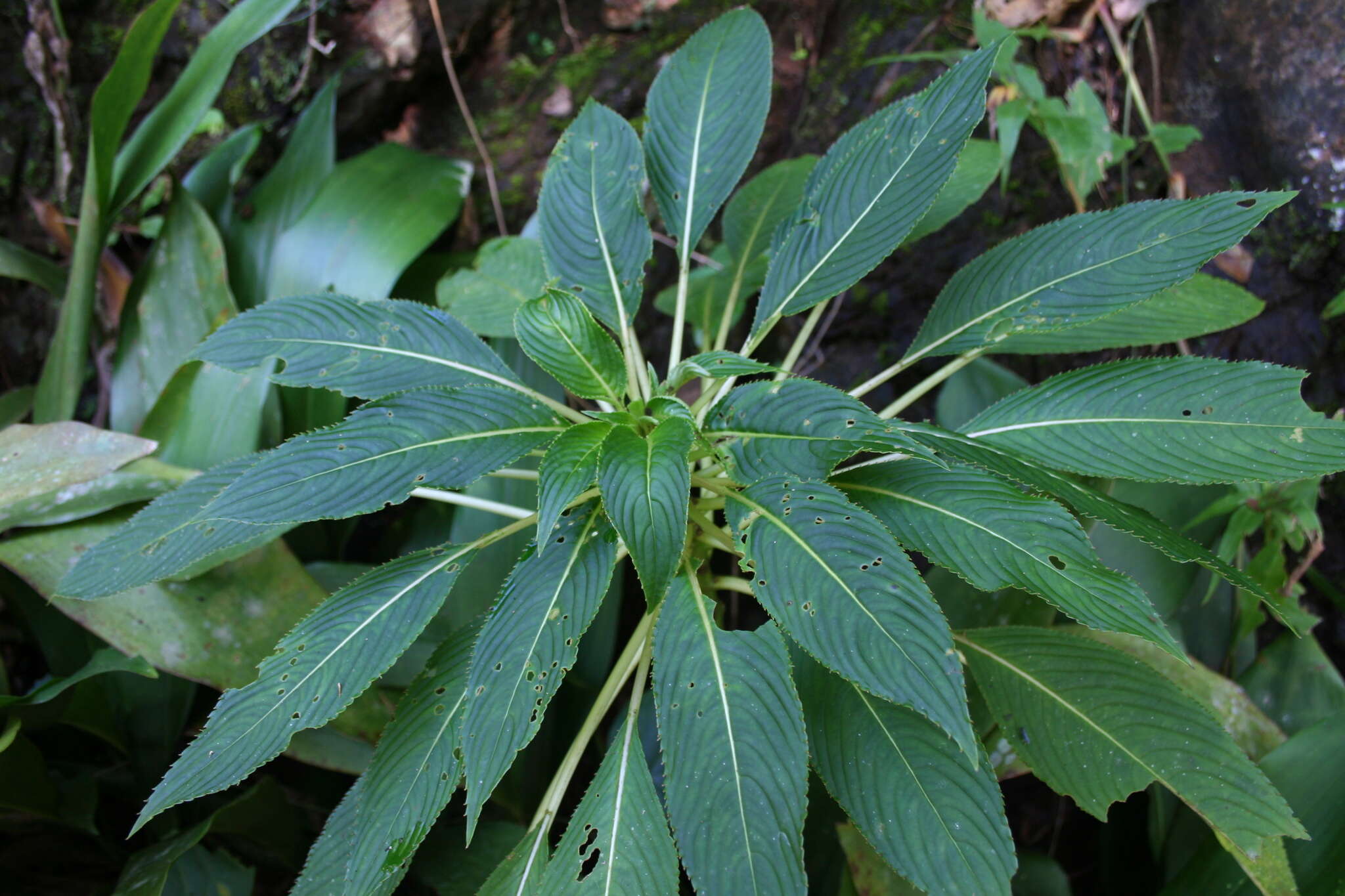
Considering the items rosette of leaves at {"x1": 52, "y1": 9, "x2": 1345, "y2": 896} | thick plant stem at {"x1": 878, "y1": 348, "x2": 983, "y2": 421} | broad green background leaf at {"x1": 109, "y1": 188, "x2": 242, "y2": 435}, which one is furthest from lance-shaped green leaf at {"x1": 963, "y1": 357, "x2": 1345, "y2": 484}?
broad green background leaf at {"x1": 109, "y1": 188, "x2": 242, "y2": 435}

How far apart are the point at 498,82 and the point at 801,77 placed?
2.43 feet

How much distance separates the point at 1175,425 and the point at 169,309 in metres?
1.60

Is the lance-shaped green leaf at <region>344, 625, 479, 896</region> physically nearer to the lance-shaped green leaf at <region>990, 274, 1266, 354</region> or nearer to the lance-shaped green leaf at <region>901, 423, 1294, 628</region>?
the lance-shaped green leaf at <region>901, 423, 1294, 628</region>

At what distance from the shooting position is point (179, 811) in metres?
1.21

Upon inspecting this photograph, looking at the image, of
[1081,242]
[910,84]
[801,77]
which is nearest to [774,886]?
[1081,242]

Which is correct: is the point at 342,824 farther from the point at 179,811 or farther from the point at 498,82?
the point at 498,82

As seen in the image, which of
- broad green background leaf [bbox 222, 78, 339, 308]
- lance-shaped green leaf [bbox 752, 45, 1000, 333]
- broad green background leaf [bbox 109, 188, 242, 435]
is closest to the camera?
lance-shaped green leaf [bbox 752, 45, 1000, 333]

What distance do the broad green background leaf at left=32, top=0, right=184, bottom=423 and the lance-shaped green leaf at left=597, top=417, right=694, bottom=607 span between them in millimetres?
1109

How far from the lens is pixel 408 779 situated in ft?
2.72

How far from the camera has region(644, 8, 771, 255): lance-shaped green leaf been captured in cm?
108

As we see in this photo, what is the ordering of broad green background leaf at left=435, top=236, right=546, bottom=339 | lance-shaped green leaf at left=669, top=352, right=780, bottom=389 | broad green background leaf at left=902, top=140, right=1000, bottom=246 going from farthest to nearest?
broad green background leaf at left=435, top=236, right=546, bottom=339 < broad green background leaf at left=902, top=140, right=1000, bottom=246 < lance-shaped green leaf at left=669, top=352, right=780, bottom=389

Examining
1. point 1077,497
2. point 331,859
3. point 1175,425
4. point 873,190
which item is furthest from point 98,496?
point 1175,425

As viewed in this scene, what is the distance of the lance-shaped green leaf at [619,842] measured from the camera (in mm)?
785

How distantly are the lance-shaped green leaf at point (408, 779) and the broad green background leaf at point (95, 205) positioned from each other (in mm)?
974
